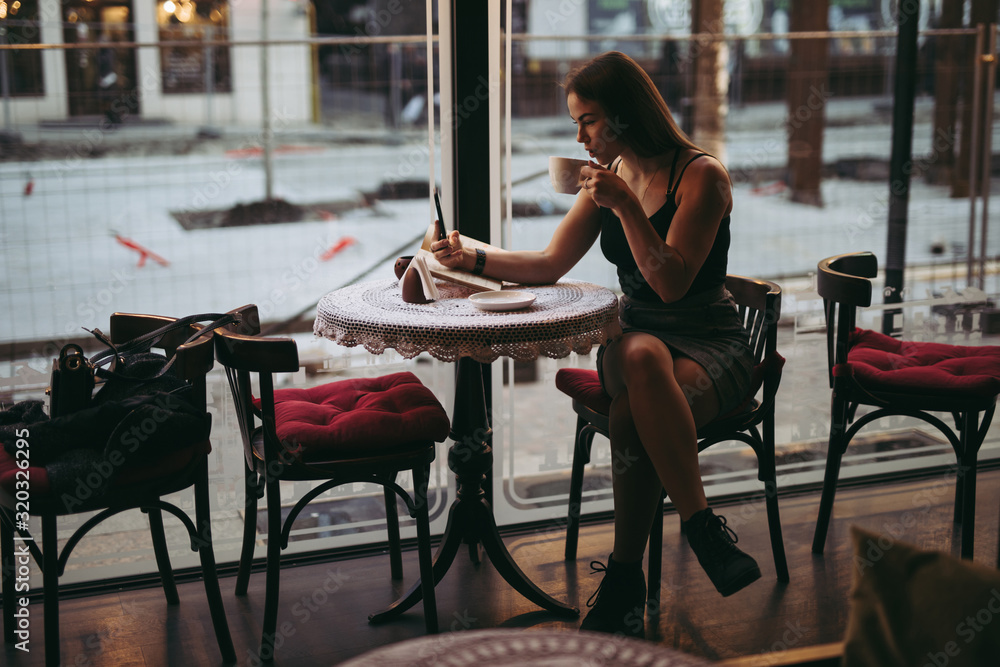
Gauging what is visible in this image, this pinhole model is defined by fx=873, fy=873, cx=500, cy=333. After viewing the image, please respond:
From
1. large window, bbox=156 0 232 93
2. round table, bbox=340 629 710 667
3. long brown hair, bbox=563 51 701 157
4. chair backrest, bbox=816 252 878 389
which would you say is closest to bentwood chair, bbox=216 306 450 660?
long brown hair, bbox=563 51 701 157

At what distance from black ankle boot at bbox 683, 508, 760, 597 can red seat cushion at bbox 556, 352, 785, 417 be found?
33 centimetres

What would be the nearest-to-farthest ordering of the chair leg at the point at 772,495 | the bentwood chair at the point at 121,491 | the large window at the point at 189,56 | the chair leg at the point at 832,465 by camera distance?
the bentwood chair at the point at 121,491, the chair leg at the point at 772,495, the chair leg at the point at 832,465, the large window at the point at 189,56

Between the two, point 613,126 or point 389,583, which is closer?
point 613,126

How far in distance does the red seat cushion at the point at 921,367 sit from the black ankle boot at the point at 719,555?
0.72m

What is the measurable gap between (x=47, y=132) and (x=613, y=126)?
2330 millimetres

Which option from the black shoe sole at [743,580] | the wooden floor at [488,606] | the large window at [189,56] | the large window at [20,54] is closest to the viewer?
the black shoe sole at [743,580]

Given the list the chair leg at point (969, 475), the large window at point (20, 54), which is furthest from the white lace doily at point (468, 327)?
the large window at point (20, 54)

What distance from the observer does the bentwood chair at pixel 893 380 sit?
2314mm

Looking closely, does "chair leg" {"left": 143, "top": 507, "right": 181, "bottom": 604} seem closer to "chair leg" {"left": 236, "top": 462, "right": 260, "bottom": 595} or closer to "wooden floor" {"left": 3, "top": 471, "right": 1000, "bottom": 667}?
"wooden floor" {"left": 3, "top": 471, "right": 1000, "bottom": 667}

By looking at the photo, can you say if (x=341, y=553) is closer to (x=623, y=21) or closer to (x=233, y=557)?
(x=233, y=557)

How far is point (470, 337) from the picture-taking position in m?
1.87

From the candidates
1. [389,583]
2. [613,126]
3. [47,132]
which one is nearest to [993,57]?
[613,126]

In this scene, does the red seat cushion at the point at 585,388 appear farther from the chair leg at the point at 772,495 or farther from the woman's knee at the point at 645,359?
the chair leg at the point at 772,495

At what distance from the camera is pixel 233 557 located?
100.0 inches
